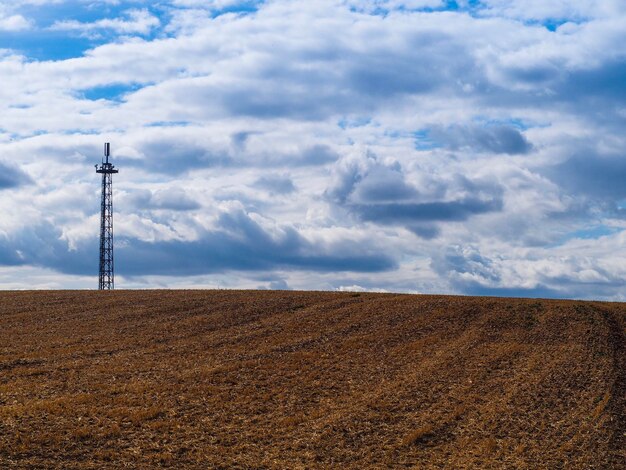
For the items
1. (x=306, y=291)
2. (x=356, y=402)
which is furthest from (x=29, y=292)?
(x=356, y=402)

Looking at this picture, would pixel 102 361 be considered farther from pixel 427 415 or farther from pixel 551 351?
pixel 551 351

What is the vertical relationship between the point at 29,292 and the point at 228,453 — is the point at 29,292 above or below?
above

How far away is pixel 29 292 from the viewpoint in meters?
57.7

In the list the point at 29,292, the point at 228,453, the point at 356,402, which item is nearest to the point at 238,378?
the point at 356,402

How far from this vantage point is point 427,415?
26109 mm

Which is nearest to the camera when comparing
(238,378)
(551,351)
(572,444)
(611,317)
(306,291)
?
(572,444)

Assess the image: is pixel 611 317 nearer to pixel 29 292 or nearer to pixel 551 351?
pixel 551 351

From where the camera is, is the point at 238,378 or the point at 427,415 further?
the point at 238,378

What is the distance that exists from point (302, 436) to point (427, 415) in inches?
189

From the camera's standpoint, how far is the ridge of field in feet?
74.0

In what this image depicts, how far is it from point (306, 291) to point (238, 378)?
22603 mm

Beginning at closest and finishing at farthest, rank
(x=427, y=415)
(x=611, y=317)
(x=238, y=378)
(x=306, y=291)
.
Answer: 1. (x=427, y=415)
2. (x=238, y=378)
3. (x=611, y=317)
4. (x=306, y=291)

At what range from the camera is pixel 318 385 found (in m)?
29.5

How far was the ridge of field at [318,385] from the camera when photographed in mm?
22547
